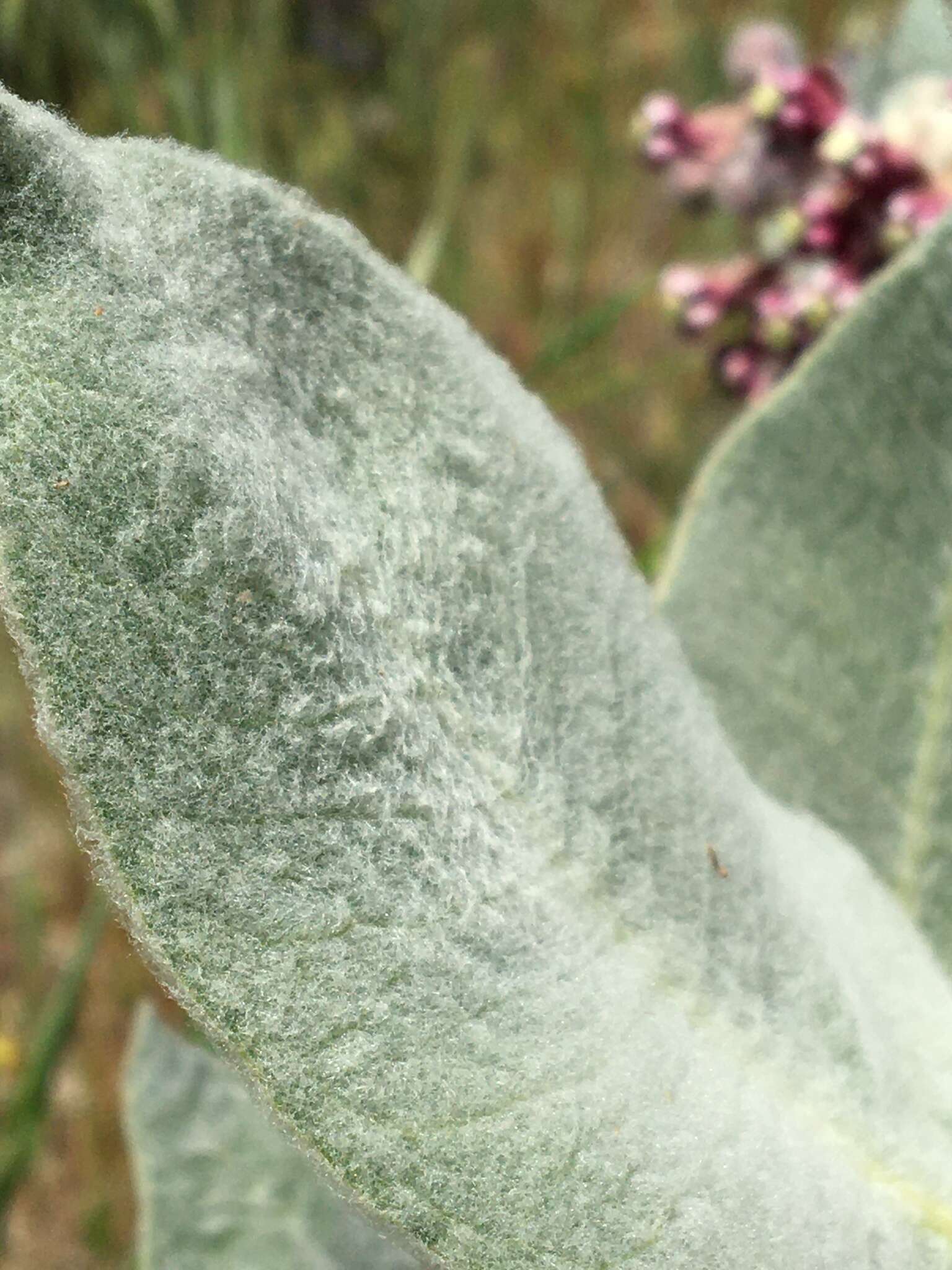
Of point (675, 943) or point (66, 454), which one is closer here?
point (66, 454)

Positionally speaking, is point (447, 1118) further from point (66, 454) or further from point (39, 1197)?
point (39, 1197)

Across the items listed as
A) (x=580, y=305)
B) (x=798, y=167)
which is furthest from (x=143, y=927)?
(x=580, y=305)

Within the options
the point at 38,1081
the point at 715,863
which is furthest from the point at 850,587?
the point at 38,1081

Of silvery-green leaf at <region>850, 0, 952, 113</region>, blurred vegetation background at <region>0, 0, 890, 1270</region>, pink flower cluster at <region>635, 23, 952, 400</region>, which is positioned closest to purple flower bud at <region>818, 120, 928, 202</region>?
pink flower cluster at <region>635, 23, 952, 400</region>

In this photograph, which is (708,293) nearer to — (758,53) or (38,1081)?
(758,53)

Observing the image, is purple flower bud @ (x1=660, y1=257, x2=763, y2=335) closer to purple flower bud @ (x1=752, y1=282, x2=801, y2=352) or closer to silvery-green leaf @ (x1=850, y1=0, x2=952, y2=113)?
purple flower bud @ (x1=752, y1=282, x2=801, y2=352)
